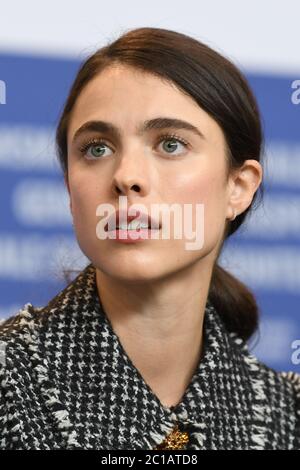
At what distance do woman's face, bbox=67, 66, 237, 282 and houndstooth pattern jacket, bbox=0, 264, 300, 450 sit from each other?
0.35 ft

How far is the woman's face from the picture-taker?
1.26 meters

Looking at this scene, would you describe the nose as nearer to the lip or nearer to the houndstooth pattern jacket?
the lip

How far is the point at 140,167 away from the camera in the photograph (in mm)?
1258

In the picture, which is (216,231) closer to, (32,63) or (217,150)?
(217,150)

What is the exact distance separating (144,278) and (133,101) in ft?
0.72

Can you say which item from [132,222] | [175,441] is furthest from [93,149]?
[175,441]

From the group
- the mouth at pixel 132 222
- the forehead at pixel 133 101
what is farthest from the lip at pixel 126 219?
the forehead at pixel 133 101

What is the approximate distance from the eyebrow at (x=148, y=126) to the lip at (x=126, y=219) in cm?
10

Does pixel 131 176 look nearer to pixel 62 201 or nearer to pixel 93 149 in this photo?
pixel 93 149

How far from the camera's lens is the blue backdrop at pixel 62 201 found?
1802mm

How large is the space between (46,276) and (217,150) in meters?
0.45

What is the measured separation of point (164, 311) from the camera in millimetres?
1346

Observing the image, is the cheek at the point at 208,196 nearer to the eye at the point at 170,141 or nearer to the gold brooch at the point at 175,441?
the eye at the point at 170,141

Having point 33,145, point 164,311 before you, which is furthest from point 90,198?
point 33,145
